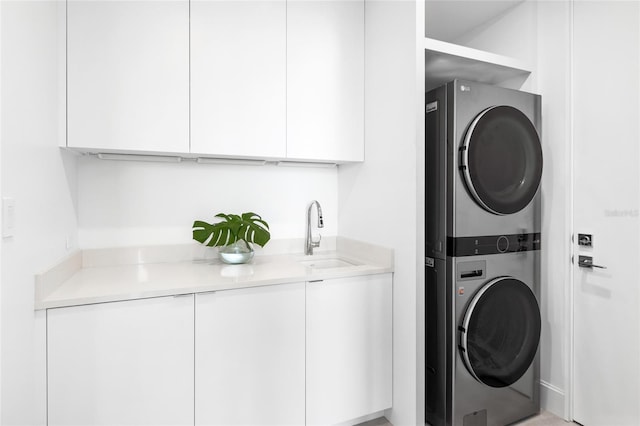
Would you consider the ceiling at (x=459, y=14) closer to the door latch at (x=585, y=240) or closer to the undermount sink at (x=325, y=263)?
the door latch at (x=585, y=240)

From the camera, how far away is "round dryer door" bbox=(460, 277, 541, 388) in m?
1.70

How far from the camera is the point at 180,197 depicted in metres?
2.04

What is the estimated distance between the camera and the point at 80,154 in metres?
1.82

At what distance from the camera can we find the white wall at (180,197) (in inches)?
73.7

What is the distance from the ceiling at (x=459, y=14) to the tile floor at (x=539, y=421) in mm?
2377

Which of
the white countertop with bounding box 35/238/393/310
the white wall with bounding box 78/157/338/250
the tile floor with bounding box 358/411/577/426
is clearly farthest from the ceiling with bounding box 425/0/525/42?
the tile floor with bounding box 358/411/577/426

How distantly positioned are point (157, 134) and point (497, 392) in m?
2.15

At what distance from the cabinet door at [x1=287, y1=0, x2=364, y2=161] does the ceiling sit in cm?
49

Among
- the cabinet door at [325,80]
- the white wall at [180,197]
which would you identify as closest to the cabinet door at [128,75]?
the white wall at [180,197]

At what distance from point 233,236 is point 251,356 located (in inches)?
24.7

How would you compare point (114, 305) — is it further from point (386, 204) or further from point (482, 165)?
point (482, 165)

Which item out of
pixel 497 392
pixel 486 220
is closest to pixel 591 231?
pixel 486 220

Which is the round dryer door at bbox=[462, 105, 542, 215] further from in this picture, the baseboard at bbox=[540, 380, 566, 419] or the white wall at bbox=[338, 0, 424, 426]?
the baseboard at bbox=[540, 380, 566, 419]

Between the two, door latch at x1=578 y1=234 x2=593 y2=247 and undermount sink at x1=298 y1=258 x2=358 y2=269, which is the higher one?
door latch at x1=578 y1=234 x2=593 y2=247
